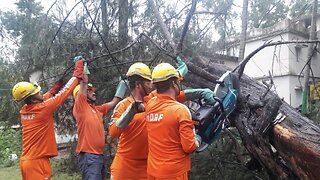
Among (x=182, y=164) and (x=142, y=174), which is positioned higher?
(x=182, y=164)

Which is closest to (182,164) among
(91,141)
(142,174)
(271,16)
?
(142,174)

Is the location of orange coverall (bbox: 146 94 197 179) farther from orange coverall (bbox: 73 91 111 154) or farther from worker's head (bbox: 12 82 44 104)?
worker's head (bbox: 12 82 44 104)

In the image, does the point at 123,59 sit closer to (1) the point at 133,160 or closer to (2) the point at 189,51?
(2) the point at 189,51

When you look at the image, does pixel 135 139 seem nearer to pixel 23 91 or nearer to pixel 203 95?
pixel 203 95

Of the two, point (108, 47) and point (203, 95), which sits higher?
point (108, 47)

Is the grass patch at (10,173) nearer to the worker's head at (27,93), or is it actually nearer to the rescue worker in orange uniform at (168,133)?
the worker's head at (27,93)

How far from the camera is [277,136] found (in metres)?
3.40

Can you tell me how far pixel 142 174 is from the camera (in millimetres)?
3041

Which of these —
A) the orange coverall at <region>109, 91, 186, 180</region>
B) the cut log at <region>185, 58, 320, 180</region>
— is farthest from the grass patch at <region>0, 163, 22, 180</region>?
the cut log at <region>185, 58, 320, 180</region>

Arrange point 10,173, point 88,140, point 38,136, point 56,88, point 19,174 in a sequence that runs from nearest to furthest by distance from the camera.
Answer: point 38,136, point 88,140, point 56,88, point 19,174, point 10,173

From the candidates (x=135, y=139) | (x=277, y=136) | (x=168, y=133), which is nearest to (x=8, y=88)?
(x=135, y=139)

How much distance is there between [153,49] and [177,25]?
0.67m

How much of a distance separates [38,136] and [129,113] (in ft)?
4.83

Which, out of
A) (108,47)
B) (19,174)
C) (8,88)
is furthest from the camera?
(19,174)
